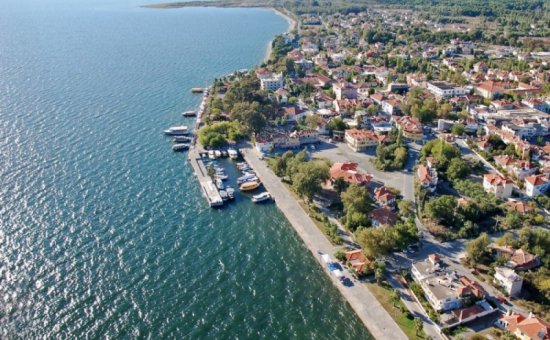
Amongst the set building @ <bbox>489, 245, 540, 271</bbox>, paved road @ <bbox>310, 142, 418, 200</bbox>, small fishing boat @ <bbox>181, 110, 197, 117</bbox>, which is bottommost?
paved road @ <bbox>310, 142, 418, 200</bbox>

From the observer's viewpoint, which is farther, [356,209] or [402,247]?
[356,209]

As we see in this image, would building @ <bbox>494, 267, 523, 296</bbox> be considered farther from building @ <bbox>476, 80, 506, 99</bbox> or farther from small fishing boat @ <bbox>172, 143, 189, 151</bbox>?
building @ <bbox>476, 80, 506, 99</bbox>

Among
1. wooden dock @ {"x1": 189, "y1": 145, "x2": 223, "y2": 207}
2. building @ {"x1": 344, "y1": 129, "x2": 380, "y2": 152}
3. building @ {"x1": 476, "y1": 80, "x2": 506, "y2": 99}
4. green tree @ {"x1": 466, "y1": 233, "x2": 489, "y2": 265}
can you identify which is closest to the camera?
green tree @ {"x1": 466, "y1": 233, "x2": 489, "y2": 265}

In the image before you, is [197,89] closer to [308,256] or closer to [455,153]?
[455,153]

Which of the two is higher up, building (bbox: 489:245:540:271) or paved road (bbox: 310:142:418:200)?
building (bbox: 489:245:540:271)

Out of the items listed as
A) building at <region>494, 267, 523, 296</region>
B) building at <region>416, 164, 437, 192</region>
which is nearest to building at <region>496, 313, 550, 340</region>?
building at <region>494, 267, 523, 296</region>

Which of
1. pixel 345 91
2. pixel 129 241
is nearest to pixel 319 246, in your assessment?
pixel 129 241

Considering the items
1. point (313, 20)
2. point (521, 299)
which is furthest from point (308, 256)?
point (313, 20)
